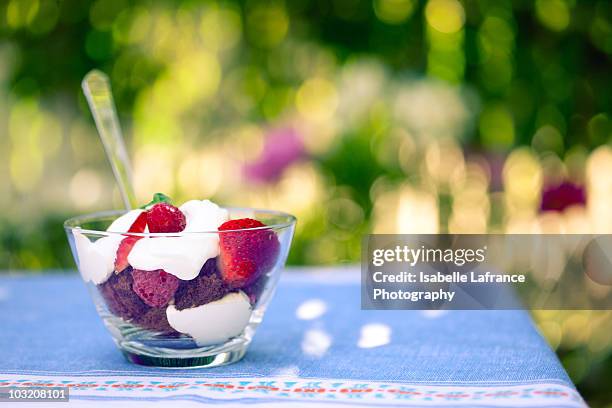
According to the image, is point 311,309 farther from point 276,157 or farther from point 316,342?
point 276,157

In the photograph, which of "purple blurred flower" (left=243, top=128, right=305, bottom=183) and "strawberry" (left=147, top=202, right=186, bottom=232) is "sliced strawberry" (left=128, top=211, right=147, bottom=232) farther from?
"purple blurred flower" (left=243, top=128, right=305, bottom=183)

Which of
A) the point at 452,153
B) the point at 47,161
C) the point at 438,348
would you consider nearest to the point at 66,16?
the point at 47,161

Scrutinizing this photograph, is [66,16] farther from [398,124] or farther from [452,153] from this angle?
[452,153]

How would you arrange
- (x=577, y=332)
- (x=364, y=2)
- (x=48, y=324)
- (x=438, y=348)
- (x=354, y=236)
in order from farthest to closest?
1. (x=364, y=2)
2. (x=354, y=236)
3. (x=577, y=332)
4. (x=48, y=324)
5. (x=438, y=348)

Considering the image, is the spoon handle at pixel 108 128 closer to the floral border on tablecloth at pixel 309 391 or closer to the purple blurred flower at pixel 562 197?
the floral border on tablecloth at pixel 309 391

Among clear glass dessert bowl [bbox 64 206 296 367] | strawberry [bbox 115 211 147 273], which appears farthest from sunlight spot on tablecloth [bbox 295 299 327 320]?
strawberry [bbox 115 211 147 273]

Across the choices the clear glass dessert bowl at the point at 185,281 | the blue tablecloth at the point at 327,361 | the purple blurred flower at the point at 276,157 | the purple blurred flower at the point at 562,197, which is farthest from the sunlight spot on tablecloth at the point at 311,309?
the purple blurred flower at the point at 562,197
